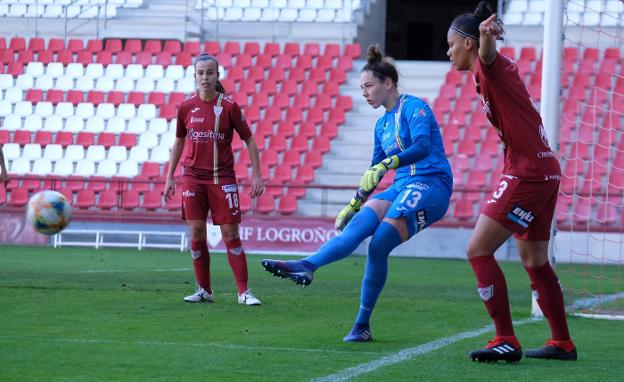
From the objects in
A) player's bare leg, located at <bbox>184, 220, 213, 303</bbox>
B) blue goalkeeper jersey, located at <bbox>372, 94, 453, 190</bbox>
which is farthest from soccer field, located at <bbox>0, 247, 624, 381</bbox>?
blue goalkeeper jersey, located at <bbox>372, 94, 453, 190</bbox>

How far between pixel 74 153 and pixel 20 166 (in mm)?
1210

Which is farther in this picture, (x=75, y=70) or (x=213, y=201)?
(x=75, y=70)

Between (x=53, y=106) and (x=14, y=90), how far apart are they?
131cm

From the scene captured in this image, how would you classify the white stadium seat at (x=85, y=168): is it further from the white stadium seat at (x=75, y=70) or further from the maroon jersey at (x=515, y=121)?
the maroon jersey at (x=515, y=121)

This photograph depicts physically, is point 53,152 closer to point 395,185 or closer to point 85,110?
point 85,110

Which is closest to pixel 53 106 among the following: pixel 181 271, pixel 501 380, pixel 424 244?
pixel 424 244

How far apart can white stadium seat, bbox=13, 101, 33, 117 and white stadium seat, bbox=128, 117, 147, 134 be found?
8.44 ft

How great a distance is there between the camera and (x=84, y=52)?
2711cm

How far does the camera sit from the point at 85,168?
2406 centimetres

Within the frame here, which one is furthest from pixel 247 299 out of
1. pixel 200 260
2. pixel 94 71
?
pixel 94 71

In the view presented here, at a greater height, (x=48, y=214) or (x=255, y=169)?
(x=255, y=169)

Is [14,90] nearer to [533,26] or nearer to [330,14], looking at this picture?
[330,14]

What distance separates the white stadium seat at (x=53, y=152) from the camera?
80.1 ft

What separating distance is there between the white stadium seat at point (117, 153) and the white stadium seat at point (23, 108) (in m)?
2.64
